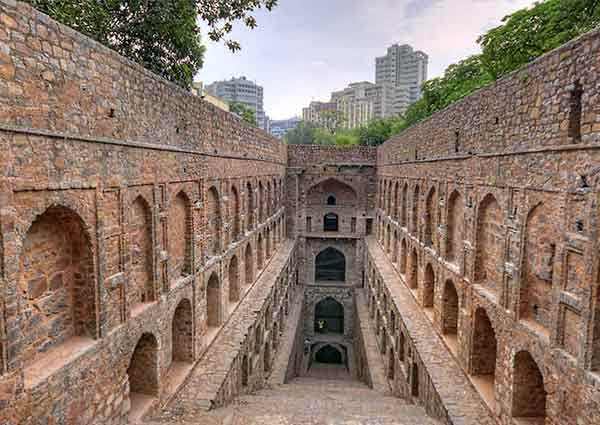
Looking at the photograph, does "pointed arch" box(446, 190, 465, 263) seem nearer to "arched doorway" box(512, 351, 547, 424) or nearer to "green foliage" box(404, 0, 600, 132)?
"arched doorway" box(512, 351, 547, 424)

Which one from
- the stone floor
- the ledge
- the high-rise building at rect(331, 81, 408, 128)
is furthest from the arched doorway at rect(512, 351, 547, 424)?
the high-rise building at rect(331, 81, 408, 128)

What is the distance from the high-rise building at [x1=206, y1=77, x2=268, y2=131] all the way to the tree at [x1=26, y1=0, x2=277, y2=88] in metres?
96.1

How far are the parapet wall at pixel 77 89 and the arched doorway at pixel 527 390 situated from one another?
23.4 ft

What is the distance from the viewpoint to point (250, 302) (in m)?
13.4

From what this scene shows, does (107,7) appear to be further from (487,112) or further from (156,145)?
(487,112)


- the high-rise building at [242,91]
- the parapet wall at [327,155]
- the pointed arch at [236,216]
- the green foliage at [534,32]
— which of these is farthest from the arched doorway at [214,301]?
the high-rise building at [242,91]

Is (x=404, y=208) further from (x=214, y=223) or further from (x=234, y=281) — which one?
(x=214, y=223)

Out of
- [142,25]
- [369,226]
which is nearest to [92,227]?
[142,25]

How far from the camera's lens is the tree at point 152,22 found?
10.5 metres

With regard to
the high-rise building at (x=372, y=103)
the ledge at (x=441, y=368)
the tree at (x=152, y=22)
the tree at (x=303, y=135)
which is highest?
the high-rise building at (x=372, y=103)

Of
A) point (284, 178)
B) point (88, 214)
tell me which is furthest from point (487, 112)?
point (284, 178)

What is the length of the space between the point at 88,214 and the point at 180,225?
339 cm

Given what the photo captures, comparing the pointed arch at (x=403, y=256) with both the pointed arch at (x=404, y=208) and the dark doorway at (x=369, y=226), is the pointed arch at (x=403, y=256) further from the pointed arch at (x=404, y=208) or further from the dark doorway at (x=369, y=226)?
the dark doorway at (x=369, y=226)

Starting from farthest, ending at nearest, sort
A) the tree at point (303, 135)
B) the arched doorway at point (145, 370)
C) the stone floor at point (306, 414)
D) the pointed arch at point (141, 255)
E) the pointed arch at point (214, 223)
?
1. the tree at point (303, 135)
2. the pointed arch at point (214, 223)
3. the arched doorway at point (145, 370)
4. the stone floor at point (306, 414)
5. the pointed arch at point (141, 255)
